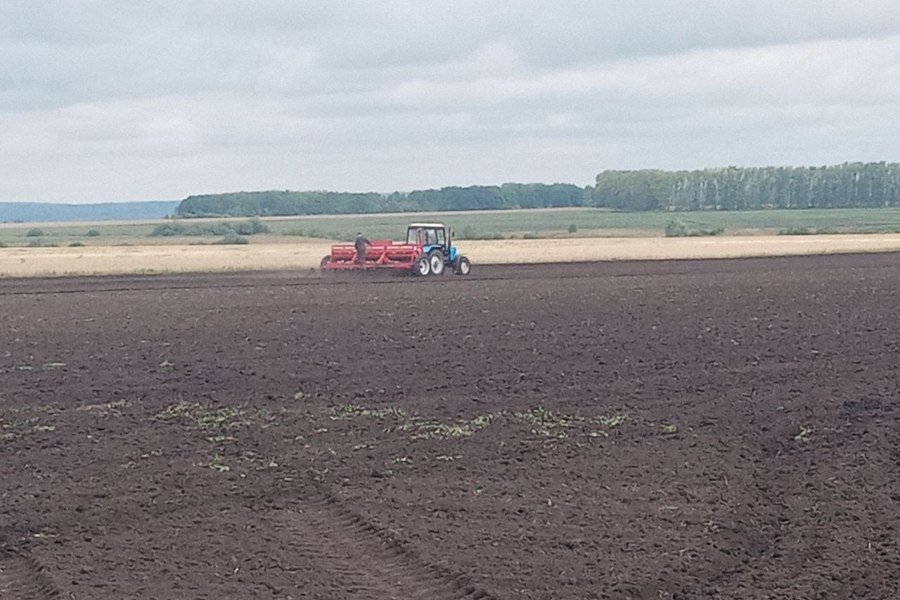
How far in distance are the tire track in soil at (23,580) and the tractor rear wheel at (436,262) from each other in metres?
32.3

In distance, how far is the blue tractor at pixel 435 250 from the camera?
41500 millimetres

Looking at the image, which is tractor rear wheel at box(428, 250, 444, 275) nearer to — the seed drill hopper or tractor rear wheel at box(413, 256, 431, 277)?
the seed drill hopper

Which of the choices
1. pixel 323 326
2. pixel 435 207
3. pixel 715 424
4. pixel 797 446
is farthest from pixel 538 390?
pixel 435 207

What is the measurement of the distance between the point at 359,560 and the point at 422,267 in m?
31.9

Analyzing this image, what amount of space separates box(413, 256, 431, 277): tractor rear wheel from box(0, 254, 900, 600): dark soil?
54.0ft

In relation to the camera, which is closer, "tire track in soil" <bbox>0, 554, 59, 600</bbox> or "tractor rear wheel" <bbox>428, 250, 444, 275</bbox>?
"tire track in soil" <bbox>0, 554, 59, 600</bbox>

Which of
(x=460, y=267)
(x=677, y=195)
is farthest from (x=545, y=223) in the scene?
(x=460, y=267)

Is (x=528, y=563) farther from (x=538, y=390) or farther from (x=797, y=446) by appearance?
(x=538, y=390)

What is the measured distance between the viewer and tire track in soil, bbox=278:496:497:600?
8.52 metres

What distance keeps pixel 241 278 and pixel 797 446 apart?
101ft

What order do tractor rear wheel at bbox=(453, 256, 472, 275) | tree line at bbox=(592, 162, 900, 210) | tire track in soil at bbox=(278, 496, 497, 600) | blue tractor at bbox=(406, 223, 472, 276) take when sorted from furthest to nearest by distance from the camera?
Answer: tree line at bbox=(592, 162, 900, 210)
tractor rear wheel at bbox=(453, 256, 472, 275)
blue tractor at bbox=(406, 223, 472, 276)
tire track in soil at bbox=(278, 496, 497, 600)

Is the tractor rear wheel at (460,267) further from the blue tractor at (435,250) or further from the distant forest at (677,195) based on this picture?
the distant forest at (677,195)

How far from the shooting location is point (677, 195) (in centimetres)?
17900

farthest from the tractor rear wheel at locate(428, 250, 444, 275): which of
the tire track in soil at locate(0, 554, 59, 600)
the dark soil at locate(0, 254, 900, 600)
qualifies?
the tire track in soil at locate(0, 554, 59, 600)
